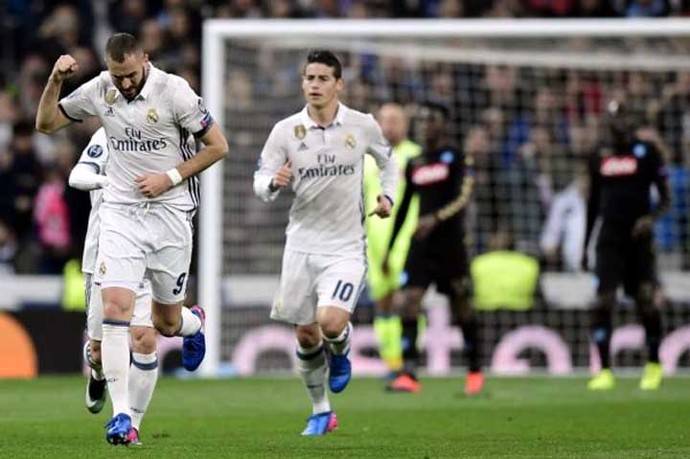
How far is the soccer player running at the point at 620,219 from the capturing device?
16703 millimetres

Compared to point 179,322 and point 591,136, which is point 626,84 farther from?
point 179,322

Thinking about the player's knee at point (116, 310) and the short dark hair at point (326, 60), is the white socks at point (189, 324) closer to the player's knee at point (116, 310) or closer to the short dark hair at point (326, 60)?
the player's knee at point (116, 310)

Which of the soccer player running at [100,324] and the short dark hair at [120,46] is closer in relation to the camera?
the short dark hair at [120,46]

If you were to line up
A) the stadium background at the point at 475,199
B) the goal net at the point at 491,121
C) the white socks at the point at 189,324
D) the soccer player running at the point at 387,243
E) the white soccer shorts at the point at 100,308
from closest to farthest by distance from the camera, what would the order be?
the white soccer shorts at the point at 100,308 → the white socks at the point at 189,324 → the soccer player running at the point at 387,243 → the stadium background at the point at 475,199 → the goal net at the point at 491,121

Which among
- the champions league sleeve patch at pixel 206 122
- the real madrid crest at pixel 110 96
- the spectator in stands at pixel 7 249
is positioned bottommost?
the spectator in stands at pixel 7 249

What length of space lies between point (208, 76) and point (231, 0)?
4.80 metres

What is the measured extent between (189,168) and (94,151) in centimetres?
91

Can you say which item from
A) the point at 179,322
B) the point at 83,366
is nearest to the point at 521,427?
the point at 179,322

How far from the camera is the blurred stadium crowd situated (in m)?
20.3

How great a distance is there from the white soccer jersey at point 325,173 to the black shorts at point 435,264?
4318 millimetres

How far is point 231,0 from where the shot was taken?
78.8 feet

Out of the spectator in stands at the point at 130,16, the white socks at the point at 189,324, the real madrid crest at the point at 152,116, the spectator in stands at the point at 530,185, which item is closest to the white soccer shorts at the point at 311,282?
the white socks at the point at 189,324

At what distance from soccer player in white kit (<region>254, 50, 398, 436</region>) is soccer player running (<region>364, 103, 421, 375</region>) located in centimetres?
508

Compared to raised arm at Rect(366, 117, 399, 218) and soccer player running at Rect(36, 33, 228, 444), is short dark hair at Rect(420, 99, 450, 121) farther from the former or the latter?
soccer player running at Rect(36, 33, 228, 444)
